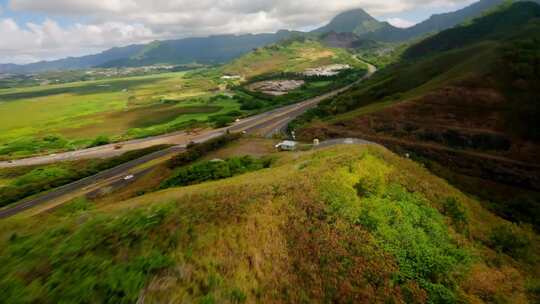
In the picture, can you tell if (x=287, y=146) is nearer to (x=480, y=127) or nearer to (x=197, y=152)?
(x=197, y=152)

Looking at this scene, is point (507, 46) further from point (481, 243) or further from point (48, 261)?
point (48, 261)

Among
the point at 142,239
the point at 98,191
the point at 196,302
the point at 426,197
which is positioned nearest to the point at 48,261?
the point at 142,239

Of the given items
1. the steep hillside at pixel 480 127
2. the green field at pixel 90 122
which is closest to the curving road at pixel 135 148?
the green field at pixel 90 122

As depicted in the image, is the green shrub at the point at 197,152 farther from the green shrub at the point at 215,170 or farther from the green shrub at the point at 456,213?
the green shrub at the point at 456,213

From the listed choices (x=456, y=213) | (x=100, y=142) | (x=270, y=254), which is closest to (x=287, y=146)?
(x=456, y=213)

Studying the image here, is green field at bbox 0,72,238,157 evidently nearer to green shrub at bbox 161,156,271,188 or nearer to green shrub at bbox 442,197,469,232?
green shrub at bbox 161,156,271,188

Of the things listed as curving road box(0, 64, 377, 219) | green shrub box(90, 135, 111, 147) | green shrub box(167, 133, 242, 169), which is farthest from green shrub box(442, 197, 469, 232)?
green shrub box(90, 135, 111, 147)
